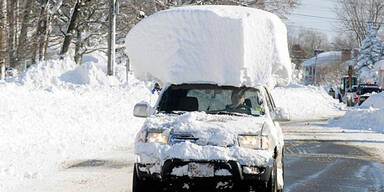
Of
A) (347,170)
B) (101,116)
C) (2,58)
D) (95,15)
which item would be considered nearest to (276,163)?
(347,170)

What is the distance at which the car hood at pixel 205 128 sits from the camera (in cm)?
748

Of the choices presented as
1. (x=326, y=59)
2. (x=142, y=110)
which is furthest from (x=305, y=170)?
(x=326, y=59)

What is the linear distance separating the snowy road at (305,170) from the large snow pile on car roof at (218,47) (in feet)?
5.85

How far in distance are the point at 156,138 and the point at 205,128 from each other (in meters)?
0.59

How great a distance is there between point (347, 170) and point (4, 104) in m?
7.76

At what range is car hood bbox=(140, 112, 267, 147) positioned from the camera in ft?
24.6

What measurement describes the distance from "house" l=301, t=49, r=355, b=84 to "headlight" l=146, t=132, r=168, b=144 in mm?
111275

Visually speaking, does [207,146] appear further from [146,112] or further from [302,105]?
[302,105]

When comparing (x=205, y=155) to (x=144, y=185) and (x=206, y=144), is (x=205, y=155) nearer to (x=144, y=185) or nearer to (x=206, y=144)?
(x=206, y=144)

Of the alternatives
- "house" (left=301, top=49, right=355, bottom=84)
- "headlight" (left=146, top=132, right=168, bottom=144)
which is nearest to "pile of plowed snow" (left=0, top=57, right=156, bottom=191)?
"headlight" (left=146, top=132, right=168, bottom=144)

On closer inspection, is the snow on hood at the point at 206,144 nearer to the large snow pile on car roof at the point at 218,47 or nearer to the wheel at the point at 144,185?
the wheel at the point at 144,185

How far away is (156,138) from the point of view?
7598 mm

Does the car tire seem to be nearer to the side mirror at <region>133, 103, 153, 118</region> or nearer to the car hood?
the car hood

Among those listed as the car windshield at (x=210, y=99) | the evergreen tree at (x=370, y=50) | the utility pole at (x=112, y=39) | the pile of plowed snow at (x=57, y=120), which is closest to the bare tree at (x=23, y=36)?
the pile of plowed snow at (x=57, y=120)
